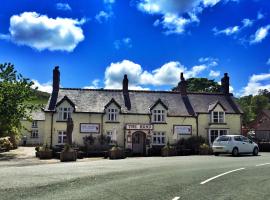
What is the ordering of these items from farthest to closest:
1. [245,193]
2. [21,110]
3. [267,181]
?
[21,110] < [267,181] < [245,193]

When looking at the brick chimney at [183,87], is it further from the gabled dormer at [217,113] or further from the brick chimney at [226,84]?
the brick chimney at [226,84]

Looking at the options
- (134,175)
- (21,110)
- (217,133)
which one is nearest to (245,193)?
(134,175)

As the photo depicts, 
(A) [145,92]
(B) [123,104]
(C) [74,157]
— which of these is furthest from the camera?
(A) [145,92]

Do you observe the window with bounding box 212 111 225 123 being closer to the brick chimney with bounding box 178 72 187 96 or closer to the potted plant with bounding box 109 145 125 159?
the brick chimney with bounding box 178 72 187 96

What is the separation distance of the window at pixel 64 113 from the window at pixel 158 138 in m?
9.90

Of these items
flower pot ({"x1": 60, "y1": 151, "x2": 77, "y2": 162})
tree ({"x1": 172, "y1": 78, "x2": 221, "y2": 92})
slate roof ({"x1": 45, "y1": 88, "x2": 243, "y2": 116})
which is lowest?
flower pot ({"x1": 60, "y1": 151, "x2": 77, "y2": 162})

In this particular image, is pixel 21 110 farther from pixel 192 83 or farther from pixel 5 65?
pixel 192 83

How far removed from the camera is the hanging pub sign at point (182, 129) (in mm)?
43281

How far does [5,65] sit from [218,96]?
26.5m

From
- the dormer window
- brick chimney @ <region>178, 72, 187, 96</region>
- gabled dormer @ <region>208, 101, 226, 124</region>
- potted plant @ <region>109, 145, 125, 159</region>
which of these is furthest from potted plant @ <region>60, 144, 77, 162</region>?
brick chimney @ <region>178, 72, 187, 96</region>

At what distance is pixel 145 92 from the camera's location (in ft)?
154

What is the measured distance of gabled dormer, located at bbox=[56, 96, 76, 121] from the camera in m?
40.8

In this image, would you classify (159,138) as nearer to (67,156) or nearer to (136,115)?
(136,115)

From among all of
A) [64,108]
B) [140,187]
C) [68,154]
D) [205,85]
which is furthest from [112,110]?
[205,85]
